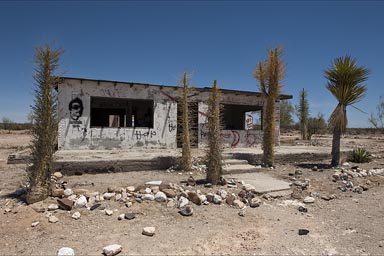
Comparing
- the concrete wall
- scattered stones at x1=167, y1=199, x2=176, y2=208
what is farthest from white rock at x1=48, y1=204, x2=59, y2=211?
the concrete wall

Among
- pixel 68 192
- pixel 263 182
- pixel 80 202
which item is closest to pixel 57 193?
pixel 68 192

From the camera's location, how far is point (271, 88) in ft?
33.6

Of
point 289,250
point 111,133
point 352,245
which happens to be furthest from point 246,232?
point 111,133

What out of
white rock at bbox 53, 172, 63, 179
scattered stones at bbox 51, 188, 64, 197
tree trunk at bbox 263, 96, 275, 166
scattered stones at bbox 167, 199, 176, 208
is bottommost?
scattered stones at bbox 167, 199, 176, 208

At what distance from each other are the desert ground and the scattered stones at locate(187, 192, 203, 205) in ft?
0.36

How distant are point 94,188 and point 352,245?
518 centimetres

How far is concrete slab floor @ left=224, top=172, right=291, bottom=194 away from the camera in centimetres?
725

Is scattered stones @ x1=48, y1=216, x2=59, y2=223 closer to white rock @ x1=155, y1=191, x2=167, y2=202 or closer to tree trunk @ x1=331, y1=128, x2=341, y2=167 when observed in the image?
white rock @ x1=155, y1=191, x2=167, y2=202

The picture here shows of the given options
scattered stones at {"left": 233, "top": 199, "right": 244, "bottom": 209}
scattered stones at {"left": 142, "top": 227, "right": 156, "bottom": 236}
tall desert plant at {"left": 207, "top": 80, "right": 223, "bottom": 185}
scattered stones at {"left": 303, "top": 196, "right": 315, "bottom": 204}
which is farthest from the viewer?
tall desert plant at {"left": 207, "top": 80, "right": 223, "bottom": 185}

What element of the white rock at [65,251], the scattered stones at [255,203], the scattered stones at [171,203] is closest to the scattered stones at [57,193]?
the white rock at [65,251]

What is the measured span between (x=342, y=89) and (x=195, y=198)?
7669 millimetres

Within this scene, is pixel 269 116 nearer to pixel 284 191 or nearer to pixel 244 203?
pixel 284 191

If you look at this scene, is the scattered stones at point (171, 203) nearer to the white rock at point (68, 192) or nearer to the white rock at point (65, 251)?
the white rock at point (68, 192)

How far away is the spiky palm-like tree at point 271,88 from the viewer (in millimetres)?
10086
